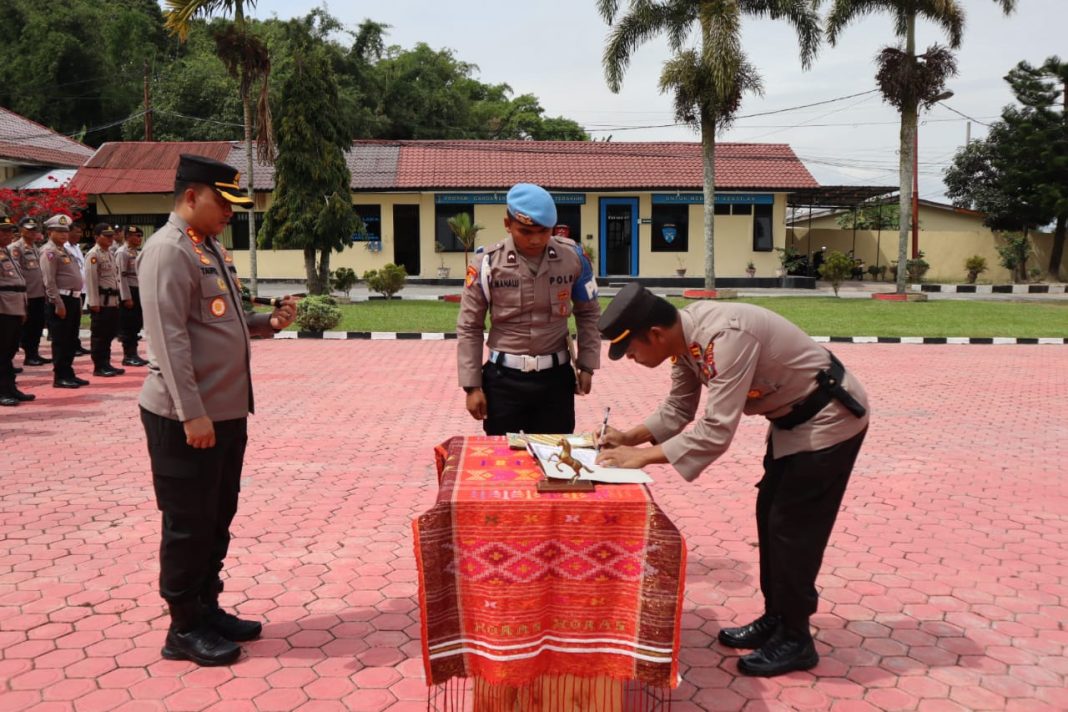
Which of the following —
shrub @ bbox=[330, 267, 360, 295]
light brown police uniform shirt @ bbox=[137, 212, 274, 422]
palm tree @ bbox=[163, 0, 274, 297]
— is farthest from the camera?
shrub @ bbox=[330, 267, 360, 295]

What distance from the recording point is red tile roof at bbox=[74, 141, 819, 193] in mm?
29078

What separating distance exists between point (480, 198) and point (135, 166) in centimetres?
1215

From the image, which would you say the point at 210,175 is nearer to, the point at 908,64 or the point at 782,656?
the point at 782,656

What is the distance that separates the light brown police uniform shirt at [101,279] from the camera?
10.4 m

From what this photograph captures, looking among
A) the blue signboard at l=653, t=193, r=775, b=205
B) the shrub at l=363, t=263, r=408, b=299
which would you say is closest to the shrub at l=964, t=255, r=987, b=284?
the blue signboard at l=653, t=193, r=775, b=205

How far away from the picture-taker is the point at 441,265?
2953cm

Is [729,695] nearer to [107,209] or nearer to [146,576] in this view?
[146,576]

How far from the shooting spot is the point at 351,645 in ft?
12.0

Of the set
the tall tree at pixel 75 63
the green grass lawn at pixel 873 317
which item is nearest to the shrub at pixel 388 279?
the green grass lawn at pixel 873 317

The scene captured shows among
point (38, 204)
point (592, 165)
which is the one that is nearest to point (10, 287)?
point (38, 204)

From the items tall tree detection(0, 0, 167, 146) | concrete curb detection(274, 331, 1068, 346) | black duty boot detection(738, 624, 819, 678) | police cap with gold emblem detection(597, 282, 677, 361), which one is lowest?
black duty boot detection(738, 624, 819, 678)

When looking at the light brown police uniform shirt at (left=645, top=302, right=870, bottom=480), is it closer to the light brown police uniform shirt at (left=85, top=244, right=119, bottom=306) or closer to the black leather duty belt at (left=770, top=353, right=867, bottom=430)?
the black leather duty belt at (left=770, top=353, right=867, bottom=430)

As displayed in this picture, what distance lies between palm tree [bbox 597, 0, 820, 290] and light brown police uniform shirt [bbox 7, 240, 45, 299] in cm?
1664

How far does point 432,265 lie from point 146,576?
2565cm
